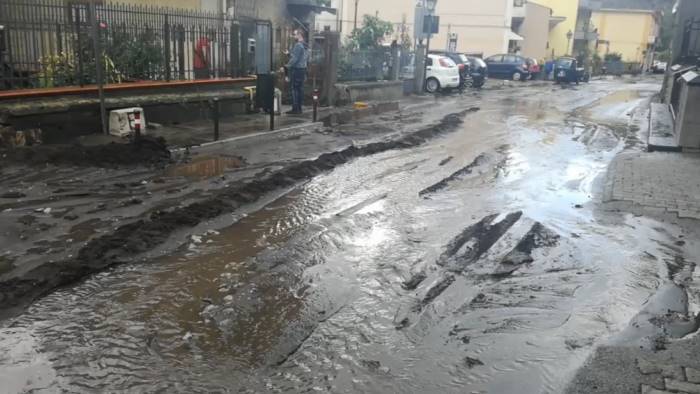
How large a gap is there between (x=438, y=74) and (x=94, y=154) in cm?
1979

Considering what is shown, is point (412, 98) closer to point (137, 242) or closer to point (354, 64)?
point (354, 64)

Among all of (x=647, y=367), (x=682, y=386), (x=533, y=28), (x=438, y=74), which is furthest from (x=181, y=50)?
(x=533, y=28)

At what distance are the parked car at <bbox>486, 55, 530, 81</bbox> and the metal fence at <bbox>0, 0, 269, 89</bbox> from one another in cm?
2790

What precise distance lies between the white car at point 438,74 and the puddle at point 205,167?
18056 millimetres

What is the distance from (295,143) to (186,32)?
3.92m

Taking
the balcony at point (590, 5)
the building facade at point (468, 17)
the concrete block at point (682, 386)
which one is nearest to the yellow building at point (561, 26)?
the balcony at point (590, 5)

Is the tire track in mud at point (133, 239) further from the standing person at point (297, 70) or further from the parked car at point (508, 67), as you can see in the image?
the parked car at point (508, 67)

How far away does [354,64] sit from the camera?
21.5 meters

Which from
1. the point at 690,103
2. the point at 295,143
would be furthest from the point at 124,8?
the point at 690,103

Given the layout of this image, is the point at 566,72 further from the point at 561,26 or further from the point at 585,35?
the point at 585,35

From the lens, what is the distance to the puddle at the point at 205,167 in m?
9.09

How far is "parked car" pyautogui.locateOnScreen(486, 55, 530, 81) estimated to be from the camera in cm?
4009

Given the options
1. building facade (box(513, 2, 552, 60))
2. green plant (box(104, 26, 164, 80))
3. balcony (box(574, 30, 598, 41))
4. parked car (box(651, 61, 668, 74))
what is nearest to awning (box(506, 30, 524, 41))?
building facade (box(513, 2, 552, 60))

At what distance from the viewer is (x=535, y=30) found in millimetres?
51719
